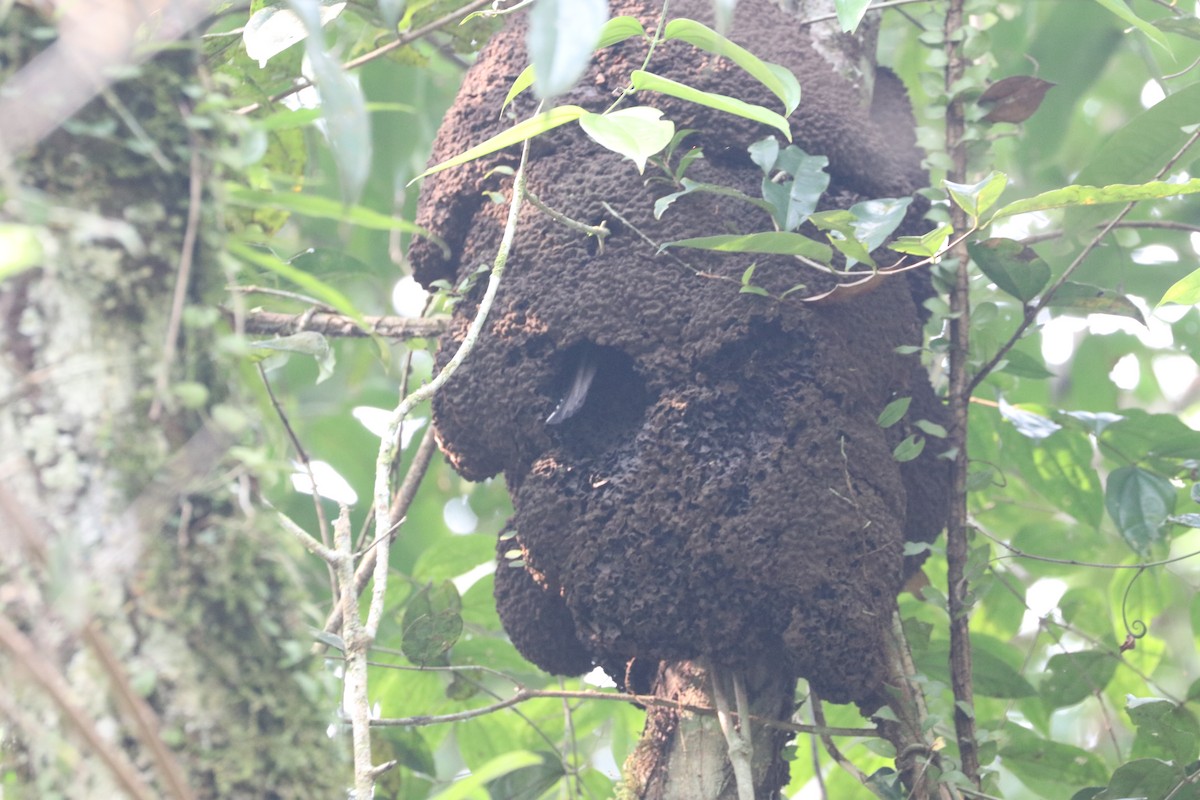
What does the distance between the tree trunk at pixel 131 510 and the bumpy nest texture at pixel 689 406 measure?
1.62ft

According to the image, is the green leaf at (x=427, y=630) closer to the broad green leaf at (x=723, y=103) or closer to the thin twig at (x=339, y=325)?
the thin twig at (x=339, y=325)

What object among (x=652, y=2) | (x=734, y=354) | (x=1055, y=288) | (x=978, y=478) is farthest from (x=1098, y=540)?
(x=652, y=2)

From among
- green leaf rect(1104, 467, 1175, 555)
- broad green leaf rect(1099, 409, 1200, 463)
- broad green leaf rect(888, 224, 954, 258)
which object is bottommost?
green leaf rect(1104, 467, 1175, 555)

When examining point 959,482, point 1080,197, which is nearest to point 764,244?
point 1080,197

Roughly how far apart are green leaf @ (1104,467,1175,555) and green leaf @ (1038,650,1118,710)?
258mm

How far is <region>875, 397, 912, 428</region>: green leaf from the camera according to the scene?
1.33 meters

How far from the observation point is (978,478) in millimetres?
1530

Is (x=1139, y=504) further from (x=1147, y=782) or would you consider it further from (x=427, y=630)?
(x=427, y=630)

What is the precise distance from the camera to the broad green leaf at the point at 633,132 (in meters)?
1.10

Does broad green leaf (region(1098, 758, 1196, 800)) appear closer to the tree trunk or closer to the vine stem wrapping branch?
the vine stem wrapping branch

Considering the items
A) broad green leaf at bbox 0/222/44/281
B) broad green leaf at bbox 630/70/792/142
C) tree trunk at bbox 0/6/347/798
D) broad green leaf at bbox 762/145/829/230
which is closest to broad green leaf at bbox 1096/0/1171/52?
broad green leaf at bbox 762/145/829/230

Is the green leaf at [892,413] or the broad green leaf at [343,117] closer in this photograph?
the broad green leaf at [343,117]

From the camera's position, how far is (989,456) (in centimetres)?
185

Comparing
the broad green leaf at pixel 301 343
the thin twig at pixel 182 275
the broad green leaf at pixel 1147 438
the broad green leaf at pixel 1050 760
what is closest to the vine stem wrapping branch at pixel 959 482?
the broad green leaf at pixel 1050 760
